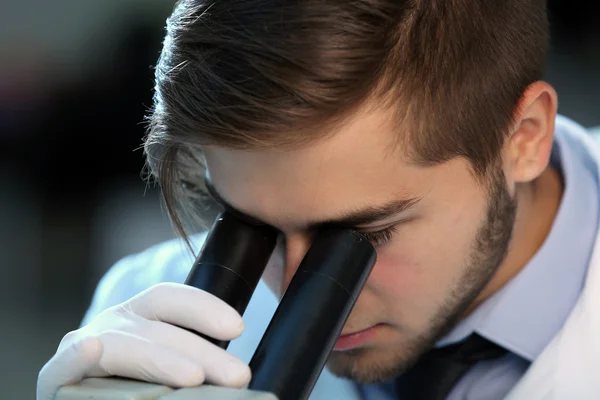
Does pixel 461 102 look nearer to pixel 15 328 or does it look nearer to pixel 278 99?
pixel 278 99

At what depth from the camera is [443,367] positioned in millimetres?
1367

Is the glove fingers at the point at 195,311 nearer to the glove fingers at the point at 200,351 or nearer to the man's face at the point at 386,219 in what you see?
the glove fingers at the point at 200,351

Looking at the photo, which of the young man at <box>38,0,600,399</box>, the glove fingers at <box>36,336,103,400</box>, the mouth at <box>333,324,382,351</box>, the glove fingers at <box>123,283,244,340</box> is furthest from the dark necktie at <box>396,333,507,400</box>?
the glove fingers at <box>36,336,103,400</box>

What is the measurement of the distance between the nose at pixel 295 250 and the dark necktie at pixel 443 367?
353 mm

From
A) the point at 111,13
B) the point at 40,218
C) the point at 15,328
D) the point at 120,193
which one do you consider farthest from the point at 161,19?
the point at 15,328

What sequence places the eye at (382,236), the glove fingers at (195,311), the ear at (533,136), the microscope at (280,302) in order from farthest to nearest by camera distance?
the ear at (533,136) → the eye at (382,236) → the glove fingers at (195,311) → the microscope at (280,302)

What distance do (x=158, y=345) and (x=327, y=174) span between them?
0.31 meters

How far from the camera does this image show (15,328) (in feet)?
10.2

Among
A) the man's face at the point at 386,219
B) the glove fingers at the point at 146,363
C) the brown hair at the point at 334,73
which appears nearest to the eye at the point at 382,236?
the man's face at the point at 386,219

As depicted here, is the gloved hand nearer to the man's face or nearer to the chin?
the man's face

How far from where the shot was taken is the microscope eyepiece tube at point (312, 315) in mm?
927

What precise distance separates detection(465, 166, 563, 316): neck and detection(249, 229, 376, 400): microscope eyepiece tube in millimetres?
360

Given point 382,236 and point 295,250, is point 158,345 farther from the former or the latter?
point 382,236

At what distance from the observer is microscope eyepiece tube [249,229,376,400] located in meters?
0.93
